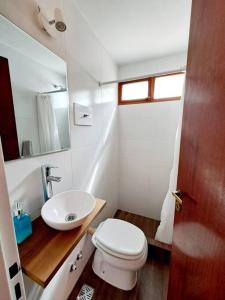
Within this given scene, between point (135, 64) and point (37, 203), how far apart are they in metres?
2.03

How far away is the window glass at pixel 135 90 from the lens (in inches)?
77.1

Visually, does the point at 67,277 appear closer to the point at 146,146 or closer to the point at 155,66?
the point at 146,146

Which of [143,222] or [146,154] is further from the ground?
[146,154]

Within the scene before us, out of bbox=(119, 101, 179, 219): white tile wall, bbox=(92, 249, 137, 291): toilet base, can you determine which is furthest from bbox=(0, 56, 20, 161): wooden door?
bbox=(119, 101, 179, 219): white tile wall

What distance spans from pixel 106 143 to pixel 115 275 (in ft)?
4.36

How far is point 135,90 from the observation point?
6.66 feet

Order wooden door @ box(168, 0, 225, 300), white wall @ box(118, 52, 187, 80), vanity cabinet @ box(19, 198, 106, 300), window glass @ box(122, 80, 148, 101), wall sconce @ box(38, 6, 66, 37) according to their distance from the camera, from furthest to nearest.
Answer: window glass @ box(122, 80, 148, 101), white wall @ box(118, 52, 187, 80), wall sconce @ box(38, 6, 66, 37), vanity cabinet @ box(19, 198, 106, 300), wooden door @ box(168, 0, 225, 300)

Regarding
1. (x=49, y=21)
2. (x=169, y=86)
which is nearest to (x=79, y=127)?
(x=49, y=21)

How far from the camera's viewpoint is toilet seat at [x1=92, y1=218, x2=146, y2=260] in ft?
3.46

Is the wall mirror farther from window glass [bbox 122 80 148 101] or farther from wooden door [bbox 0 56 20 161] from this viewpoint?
window glass [bbox 122 80 148 101]

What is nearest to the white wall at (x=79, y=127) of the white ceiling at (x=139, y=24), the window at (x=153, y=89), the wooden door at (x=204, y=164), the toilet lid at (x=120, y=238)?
the white ceiling at (x=139, y=24)

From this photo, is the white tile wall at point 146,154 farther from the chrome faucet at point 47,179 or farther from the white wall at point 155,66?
the chrome faucet at point 47,179

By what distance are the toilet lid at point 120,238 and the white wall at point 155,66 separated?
6.14 feet

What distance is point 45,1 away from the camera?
0.83 m
